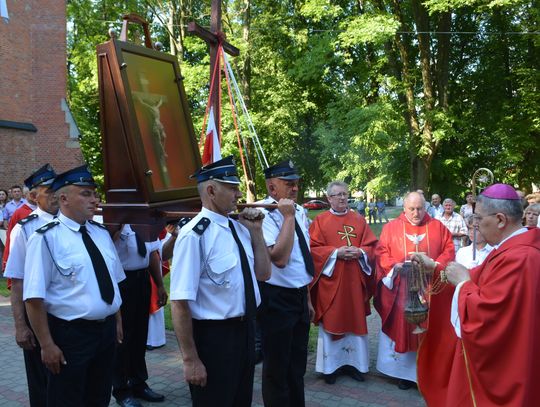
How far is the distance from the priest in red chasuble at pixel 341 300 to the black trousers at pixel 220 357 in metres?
2.94

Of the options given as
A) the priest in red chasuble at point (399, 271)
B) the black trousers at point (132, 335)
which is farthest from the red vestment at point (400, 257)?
the black trousers at point (132, 335)

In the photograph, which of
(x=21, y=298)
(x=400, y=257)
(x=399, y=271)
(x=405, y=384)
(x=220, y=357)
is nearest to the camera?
(x=220, y=357)

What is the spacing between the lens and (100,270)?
353 centimetres

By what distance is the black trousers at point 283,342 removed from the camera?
164 inches

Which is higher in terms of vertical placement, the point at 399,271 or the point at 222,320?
the point at 222,320

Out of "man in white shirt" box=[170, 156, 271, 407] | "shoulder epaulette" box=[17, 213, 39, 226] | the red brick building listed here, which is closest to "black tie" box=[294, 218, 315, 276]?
"man in white shirt" box=[170, 156, 271, 407]

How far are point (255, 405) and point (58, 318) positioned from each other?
239 cm

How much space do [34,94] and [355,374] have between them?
60.0 feet

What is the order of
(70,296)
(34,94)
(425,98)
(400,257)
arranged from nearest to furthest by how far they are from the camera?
(70,296)
(400,257)
(425,98)
(34,94)

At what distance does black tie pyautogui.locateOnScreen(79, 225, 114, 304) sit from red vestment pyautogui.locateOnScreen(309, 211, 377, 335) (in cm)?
303

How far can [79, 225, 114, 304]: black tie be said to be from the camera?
349 cm

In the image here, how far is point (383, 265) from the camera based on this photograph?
6016 millimetres

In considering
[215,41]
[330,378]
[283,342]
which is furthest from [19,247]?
[330,378]

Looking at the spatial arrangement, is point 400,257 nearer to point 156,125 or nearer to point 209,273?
point 156,125
